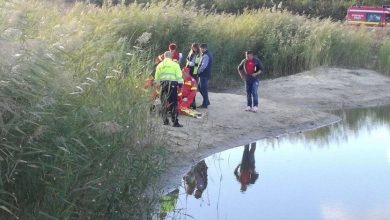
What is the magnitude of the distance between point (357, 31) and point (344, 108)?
8690mm

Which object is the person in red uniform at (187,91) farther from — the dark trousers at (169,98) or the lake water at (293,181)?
the lake water at (293,181)

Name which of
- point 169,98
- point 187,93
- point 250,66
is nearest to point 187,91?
point 187,93

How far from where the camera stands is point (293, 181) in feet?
38.5

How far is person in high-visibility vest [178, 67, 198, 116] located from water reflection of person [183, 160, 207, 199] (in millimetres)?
2757

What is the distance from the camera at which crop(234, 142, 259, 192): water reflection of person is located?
11810 mm

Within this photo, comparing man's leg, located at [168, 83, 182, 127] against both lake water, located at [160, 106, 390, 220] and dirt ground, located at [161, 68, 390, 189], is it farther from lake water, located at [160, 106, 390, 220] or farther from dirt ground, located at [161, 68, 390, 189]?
lake water, located at [160, 106, 390, 220]

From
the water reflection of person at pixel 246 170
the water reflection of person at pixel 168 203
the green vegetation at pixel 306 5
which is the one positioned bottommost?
the green vegetation at pixel 306 5

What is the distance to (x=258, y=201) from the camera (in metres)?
10.5

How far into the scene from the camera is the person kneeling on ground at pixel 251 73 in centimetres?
1619

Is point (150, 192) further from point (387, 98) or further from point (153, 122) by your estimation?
point (387, 98)

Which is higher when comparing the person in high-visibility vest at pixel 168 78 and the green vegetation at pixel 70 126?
the green vegetation at pixel 70 126

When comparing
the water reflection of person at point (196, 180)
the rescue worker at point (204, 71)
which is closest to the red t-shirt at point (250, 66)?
the rescue worker at point (204, 71)

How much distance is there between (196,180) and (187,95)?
4.01 meters

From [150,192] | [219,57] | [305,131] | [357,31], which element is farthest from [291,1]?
[150,192]
